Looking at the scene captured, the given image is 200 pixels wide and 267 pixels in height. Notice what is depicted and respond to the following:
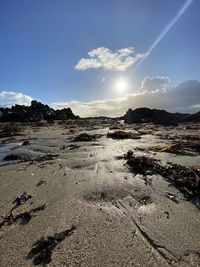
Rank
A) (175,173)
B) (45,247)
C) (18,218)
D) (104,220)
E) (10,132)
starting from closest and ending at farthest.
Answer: (45,247) → (104,220) → (18,218) → (175,173) → (10,132)

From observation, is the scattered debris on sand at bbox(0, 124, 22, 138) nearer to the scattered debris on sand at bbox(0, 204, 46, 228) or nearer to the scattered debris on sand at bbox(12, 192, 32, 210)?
the scattered debris on sand at bbox(12, 192, 32, 210)

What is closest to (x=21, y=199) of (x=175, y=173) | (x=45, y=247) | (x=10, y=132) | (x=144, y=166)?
(x=45, y=247)

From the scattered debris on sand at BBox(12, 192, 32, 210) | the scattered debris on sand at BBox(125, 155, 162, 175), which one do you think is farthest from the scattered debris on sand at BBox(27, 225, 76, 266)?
the scattered debris on sand at BBox(125, 155, 162, 175)

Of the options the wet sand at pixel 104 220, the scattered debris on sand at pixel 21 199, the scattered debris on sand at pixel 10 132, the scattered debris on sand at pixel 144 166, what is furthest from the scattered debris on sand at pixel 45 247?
the scattered debris on sand at pixel 10 132

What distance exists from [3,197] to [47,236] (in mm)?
1664

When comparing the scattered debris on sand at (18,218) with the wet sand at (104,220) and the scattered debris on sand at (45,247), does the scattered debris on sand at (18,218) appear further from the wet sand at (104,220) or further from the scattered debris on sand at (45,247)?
the scattered debris on sand at (45,247)

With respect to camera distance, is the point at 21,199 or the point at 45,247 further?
the point at 21,199

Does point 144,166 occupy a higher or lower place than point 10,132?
higher

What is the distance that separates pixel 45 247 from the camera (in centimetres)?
283

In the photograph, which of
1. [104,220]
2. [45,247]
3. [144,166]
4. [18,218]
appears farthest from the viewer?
[144,166]

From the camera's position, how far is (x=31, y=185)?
4984mm

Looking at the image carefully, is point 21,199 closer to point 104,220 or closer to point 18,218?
point 18,218

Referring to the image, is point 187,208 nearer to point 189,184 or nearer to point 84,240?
point 189,184

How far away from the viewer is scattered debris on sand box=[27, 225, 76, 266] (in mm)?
2635
